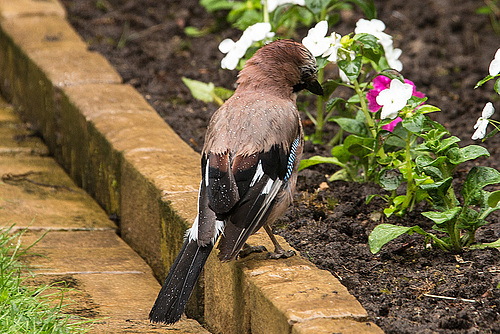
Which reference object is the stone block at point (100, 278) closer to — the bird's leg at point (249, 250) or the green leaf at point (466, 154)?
the bird's leg at point (249, 250)

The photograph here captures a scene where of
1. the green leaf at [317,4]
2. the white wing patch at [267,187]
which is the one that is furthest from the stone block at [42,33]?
the white wing patch at [267,187]

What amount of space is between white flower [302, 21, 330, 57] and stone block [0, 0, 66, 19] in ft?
11.9

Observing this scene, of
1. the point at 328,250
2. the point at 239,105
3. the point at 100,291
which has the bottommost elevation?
the point at 100,291

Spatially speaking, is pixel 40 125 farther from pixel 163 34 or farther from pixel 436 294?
pixel 436 294

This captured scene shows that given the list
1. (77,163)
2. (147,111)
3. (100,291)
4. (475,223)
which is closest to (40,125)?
(77,163)

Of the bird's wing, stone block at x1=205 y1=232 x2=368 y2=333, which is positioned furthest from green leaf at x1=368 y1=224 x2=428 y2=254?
the bird's wing

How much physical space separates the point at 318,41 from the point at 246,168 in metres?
0.93

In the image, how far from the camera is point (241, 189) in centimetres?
300

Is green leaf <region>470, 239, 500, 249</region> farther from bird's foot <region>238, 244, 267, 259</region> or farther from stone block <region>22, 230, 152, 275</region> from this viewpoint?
stone block <region>22, 230, 152, 275</region>

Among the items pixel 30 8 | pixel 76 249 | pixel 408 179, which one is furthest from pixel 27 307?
pixel 30 8

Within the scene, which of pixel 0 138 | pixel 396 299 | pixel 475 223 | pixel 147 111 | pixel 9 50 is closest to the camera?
pixel 396 299

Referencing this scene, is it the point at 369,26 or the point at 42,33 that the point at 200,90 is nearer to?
the point at 369,26

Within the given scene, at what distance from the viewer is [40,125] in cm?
577

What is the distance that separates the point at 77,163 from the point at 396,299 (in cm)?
284
